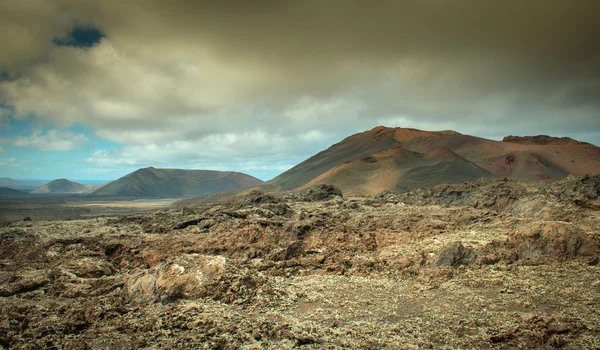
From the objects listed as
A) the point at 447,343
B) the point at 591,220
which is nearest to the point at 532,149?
the point at 591,220

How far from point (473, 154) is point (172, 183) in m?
104

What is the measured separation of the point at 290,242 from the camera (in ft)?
42.4

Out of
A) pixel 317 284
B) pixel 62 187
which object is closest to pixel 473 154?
pixel 317 284

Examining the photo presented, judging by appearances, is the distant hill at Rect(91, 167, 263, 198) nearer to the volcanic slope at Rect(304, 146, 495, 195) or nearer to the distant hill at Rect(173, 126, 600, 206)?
the distant hill at Rect(173, 126, 600, 206)

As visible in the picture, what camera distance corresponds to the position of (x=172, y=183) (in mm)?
131750

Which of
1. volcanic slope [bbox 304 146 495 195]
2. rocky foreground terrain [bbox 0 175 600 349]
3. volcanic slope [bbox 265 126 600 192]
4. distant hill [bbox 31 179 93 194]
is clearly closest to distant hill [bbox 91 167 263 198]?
distant hill [bbox 31 179 93 194]

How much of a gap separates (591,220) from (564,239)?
5.83 meters

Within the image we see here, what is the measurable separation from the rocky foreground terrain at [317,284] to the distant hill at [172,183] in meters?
105

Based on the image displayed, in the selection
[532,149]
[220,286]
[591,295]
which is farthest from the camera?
[532,149]

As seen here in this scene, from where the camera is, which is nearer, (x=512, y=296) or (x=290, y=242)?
(x=512, y=296)

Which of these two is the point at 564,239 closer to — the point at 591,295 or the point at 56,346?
the point at 591,295

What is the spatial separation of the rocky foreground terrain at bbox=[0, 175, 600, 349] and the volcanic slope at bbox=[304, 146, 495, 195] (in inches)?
1033

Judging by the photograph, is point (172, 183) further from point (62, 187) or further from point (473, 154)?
point (473, 154)

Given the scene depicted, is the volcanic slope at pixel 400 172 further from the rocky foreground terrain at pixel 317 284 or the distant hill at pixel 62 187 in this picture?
the distant hill at pixel 62 187
